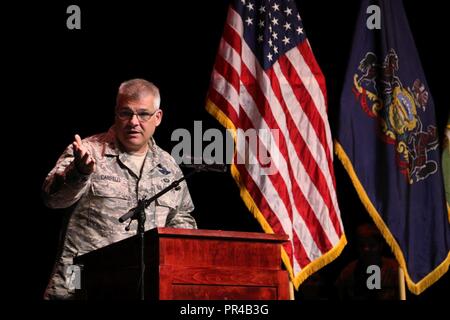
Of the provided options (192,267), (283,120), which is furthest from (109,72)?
(192,267)

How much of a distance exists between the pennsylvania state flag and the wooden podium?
87.0 inches

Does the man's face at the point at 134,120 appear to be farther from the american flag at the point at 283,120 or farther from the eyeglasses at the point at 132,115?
the american flag at the point at 283,120

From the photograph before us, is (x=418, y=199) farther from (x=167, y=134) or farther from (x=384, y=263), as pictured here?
(x=167, y=134)

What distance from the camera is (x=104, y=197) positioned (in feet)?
12.2

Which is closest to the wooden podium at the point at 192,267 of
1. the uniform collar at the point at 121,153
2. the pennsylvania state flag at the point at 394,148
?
the uniform collar at the point at 121,153

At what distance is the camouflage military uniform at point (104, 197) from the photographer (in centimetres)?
345

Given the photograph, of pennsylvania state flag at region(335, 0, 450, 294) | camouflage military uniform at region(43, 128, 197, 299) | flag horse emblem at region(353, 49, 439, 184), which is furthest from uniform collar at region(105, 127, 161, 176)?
flag horse emblem at region(353, 49, 439, 184)

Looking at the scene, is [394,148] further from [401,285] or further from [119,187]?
[119,187]

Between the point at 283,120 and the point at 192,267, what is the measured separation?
237cm

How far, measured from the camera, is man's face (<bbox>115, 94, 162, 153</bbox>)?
3854mm

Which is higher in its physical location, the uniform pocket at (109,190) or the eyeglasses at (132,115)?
the eyeglasses at (132,115)

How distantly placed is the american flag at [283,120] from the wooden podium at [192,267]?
5.87 ft

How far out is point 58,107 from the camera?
4898mm

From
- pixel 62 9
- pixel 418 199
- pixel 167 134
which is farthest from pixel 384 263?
pixel 62 9
